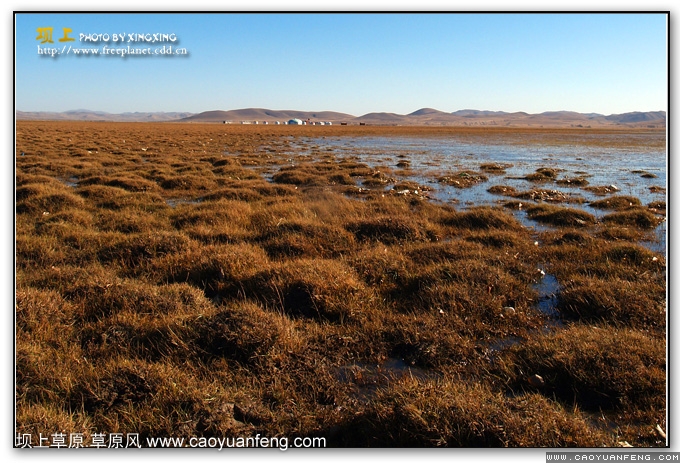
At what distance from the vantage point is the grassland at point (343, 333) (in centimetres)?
361

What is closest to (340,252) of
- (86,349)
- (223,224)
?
(223,224)

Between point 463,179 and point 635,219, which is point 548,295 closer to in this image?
point 635,219

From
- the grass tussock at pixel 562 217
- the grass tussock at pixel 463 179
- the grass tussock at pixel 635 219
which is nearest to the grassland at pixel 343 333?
the grass tussock at pixel 635 219

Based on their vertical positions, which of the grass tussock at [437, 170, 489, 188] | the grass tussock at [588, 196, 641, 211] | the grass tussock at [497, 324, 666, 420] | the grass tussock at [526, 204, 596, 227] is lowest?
the grass tussock at [497, 324, 666, 420]

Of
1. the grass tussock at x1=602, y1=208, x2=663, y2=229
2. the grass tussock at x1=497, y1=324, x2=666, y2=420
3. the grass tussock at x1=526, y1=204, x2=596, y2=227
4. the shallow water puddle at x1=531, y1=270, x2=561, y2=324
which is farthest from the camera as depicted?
the grass tussock at x1=526, y1=204, x2=596, y2=227

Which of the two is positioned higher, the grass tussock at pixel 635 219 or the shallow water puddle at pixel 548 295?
the grass tussock at pixel 635 219

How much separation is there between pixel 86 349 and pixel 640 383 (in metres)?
5.88

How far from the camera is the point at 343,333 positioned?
17.3ft

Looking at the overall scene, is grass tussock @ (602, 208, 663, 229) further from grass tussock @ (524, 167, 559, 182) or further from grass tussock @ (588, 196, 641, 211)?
grass tussock @ (524, 167, 559, 182)

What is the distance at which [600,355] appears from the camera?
4.46 m

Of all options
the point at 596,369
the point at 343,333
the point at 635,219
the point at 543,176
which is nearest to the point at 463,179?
the point at 543,176

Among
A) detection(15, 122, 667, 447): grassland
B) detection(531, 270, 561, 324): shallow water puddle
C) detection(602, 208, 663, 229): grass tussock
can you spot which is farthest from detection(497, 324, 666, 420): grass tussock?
detection(602, 208, 663, 229): grass tussock

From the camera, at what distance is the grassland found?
11.8ft

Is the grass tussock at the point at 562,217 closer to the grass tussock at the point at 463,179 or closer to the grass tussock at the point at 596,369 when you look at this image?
the grass tussock at the point at 463,179
